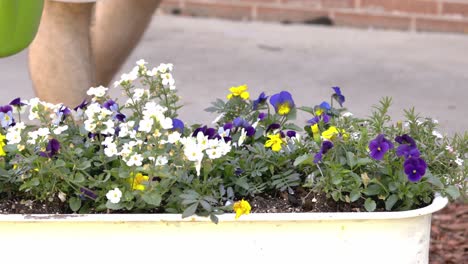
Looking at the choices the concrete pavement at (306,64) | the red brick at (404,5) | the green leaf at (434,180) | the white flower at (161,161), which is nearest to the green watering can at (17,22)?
the white flower at (161,161)

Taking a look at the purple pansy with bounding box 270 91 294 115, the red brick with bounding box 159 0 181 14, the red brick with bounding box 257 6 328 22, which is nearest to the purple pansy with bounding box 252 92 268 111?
the purple pansy with bounding box 270 91 294 115

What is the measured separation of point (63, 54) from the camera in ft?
8.97

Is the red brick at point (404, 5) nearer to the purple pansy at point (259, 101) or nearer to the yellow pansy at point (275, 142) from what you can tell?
the purple pansy at point (259, 101)

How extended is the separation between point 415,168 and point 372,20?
355cm

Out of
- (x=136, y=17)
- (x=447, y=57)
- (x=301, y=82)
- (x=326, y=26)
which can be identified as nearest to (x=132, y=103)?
(x=136, y=17)

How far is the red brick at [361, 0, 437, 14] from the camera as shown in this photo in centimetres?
521

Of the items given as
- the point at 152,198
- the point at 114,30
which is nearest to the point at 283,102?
the point at 152,198

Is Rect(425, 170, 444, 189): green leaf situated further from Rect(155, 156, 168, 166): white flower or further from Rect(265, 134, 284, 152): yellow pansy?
Rect(155, 156, 168, 166): white flower

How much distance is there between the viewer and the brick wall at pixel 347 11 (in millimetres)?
5230

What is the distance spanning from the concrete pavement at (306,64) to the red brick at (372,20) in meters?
0.04

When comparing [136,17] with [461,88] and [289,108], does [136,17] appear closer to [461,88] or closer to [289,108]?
[289,108]

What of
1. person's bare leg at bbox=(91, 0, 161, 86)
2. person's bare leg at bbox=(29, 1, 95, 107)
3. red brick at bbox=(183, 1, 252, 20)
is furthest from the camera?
red brick at bbox=(183, 1, 252, 20)

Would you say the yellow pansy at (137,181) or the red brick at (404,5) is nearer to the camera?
the yellow pansy at (137,181)

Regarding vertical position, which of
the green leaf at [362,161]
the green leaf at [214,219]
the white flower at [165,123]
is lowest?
the green leaf at [214,219]
